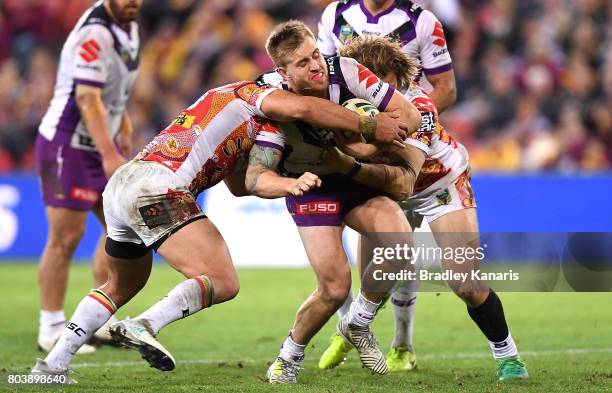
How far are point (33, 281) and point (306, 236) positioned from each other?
764 cm

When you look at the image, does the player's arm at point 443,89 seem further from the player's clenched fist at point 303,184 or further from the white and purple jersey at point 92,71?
the white and purple jersey at point 92,71

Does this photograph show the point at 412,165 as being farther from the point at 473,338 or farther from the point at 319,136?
the point at 473,338

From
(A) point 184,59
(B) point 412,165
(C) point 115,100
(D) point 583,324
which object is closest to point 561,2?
(A) point 184,59

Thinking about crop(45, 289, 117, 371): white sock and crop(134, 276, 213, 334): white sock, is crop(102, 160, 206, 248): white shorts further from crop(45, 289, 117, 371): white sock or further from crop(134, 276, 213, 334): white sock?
crop(45, 289, 117, 371): white sock

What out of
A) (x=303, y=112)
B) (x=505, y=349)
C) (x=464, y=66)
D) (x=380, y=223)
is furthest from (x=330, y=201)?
(x=464, y=66)

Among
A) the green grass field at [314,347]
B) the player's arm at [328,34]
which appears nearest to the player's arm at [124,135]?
the green grass field at [314,347]

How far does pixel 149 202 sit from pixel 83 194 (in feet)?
10.0

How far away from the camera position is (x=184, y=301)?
6.05 metres

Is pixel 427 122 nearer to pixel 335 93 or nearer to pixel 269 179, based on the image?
pixel 335 93

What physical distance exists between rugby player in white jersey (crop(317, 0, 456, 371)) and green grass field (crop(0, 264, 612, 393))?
1.40ft

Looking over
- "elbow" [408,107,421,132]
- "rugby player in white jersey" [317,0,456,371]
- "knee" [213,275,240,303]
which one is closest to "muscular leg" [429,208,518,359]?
"rugby player in white jersey" [317,0,456,371]

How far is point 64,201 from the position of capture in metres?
9.05

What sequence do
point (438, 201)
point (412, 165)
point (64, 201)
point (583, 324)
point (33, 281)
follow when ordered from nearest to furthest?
point (412, 165)
point (438, 201)
point (64, 201)
point (583, 324)
point (33, 281)

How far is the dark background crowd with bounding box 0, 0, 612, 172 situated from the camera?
51.6ft
